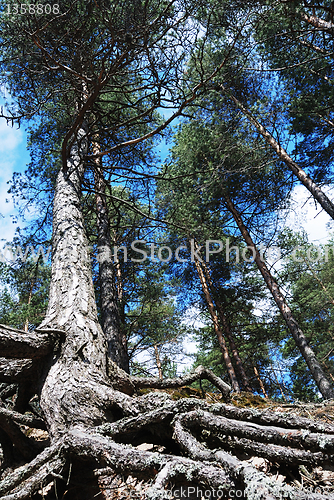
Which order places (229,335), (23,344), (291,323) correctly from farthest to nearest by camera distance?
1. (229,335)
2. (291,323)
3. (23,344)

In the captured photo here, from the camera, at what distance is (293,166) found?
9.60 m

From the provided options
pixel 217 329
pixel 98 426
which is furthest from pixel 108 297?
pixel 217 329

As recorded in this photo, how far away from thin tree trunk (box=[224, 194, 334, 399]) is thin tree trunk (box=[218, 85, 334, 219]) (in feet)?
9.06

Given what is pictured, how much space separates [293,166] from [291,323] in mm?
5127

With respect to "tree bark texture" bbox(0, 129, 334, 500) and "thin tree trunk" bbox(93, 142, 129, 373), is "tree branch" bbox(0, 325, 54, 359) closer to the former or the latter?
"tree bark texture" bbox(0, 129, 334, 500)

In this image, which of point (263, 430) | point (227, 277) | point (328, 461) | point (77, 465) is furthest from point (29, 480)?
point (227, 277)

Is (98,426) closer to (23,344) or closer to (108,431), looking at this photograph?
(108,431)

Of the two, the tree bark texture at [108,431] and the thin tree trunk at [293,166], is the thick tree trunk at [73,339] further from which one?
the thin tree trunk at [293,166]

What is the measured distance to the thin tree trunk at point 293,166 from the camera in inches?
333

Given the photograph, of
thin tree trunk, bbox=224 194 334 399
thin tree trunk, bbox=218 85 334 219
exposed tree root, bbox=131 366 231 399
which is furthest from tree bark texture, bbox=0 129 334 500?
thin tree trunk, bbox=224 194 334 399

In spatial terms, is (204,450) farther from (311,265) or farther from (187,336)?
(311,265)

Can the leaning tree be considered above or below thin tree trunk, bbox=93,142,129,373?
below

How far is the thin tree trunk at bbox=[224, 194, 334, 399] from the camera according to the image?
8.73 metres

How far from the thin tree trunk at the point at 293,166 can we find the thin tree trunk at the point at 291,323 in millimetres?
2760
